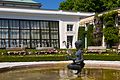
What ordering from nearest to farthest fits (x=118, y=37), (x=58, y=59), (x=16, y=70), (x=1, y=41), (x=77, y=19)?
1. (x=16, y=70)
2. (x=58, y=59)
3. (x=118, y=37)
4. (x=1, y=41)
5. (x=77, y=19)

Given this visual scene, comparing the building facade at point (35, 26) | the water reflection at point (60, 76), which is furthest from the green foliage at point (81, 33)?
the water reflection at point (60, 76)

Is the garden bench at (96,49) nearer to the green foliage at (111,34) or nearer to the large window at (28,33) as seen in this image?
the green foliage at (111,34)

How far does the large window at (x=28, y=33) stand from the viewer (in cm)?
4309

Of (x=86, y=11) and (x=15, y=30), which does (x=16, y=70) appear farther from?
(x=86, y=11)

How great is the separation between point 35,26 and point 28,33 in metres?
1.52

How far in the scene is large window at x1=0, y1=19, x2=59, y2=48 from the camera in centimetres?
4309

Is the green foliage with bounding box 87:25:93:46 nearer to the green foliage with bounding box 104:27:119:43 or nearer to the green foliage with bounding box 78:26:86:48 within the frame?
the green foliage with bounding box 78:26:86:48

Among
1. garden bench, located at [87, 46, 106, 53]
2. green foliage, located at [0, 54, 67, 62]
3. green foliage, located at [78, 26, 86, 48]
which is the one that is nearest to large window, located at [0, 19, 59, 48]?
green foliage, located at [78, 26, 86, 48]

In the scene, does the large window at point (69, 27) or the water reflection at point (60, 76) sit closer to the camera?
the water reflection at point (60, 76)

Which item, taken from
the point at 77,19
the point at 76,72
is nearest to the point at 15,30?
the point at 77,19

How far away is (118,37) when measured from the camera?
36.6 meters

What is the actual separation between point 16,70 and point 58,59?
19.1 ft

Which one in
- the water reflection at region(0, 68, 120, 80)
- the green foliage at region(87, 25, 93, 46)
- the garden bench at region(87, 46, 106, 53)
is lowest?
the water reflection at region(0, 68, 120, 80)

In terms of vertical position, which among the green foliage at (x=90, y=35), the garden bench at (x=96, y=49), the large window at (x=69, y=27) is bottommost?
the garden bench at (x=96, y=49)
